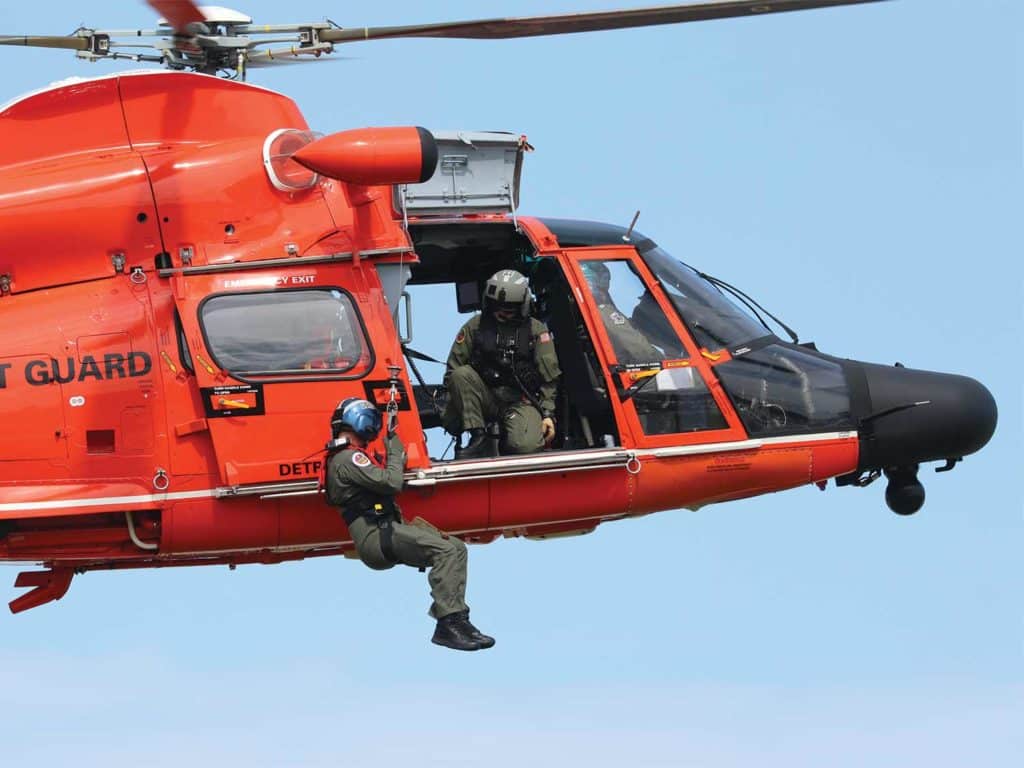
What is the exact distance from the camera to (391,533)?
39.4ft

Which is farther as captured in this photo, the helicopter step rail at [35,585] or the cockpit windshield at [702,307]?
the cockpit windshield at [702,307]

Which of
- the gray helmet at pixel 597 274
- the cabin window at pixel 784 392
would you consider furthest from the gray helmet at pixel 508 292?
the cabin window at pixel 784 392

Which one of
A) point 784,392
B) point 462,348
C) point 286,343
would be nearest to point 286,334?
point 286,343

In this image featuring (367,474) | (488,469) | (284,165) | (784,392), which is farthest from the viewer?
(784,392)

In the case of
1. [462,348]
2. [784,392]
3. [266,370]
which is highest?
[462,348]

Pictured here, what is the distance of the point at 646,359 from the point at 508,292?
3.48 ft

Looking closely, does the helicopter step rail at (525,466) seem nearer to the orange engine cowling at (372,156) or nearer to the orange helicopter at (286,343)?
the orange helicopter at (286,343)

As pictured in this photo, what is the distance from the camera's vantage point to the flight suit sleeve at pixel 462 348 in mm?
13305

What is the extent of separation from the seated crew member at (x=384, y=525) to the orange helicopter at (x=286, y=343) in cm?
24

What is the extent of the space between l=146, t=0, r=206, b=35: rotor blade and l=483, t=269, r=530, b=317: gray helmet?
2649 millimetres

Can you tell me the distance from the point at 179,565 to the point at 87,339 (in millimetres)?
1778

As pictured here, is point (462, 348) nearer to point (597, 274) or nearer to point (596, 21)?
point (597, 274)

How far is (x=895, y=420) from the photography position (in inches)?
526

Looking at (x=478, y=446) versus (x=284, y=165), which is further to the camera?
(x=478, y=446)
